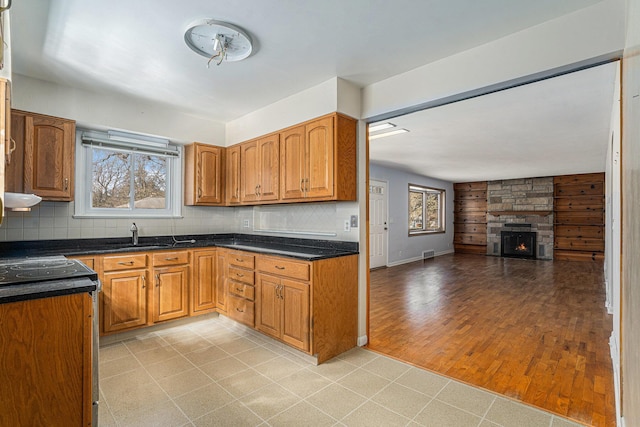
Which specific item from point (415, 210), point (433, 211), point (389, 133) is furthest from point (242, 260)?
point (433, 211)

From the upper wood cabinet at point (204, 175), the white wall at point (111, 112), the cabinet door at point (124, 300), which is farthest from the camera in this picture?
the upper wood cabinet at point (204, 175)

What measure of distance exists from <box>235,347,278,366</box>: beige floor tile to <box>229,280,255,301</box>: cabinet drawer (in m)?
0.49

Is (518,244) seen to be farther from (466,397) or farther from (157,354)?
(157,354)

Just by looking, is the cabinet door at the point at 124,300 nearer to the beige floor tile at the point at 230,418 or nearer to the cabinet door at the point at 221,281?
the cabinet door at the point at 221,281

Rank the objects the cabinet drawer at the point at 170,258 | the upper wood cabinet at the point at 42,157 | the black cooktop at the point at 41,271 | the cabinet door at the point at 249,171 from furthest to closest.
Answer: the cabinet door at the point at 249,171 → the cabinet drawer at the point at 170,258 → the upper wood cabinet at the point at 42,157 → the black cooktop at the point at 41,271

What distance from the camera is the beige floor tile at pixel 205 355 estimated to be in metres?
2.69

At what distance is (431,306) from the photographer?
4.30 metres

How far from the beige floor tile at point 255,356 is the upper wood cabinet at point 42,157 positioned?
2169mm

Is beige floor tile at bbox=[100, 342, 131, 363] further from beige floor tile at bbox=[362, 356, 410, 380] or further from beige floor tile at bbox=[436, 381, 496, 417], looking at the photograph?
beige floor tile at bbox=[436, 381, 496, 417]

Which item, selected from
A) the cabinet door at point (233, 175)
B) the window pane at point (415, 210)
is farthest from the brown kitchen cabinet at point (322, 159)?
the window pane at point (415, 210)

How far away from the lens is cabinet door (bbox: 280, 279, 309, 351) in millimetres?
2646

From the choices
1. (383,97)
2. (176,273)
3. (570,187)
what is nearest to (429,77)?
(383,97)

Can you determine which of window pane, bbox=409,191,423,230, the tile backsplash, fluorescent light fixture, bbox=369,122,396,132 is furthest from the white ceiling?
window pane, bbox=409,191,423,230

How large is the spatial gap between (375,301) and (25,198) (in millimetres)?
3875
